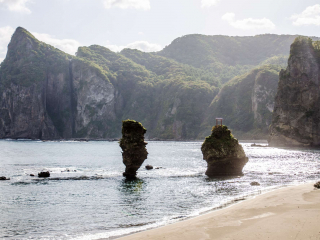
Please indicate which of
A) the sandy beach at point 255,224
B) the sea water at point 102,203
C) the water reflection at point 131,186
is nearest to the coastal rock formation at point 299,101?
the sea water at point 102,203

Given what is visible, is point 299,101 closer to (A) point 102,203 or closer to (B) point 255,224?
(A) point 102,203

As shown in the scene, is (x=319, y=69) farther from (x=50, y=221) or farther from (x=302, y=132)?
(x=50, y=221)

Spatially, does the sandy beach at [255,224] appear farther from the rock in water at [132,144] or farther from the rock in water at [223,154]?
the rock in water at [132,144]

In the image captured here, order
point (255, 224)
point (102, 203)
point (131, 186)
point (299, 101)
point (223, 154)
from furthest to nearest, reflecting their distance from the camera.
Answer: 1. point (299, 101)
2. point (223, 154)
3. point (131, 186)
4. point (102, 203)
5. point (255, 224)

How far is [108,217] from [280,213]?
41.4 ft

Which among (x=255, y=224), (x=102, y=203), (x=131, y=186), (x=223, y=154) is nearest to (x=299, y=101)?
(x=223, y=154)

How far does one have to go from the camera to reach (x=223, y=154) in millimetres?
46781

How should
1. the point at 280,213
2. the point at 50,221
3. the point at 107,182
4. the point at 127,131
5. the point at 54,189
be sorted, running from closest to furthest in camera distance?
the point at 280,213, the point at 50,221, the point at 54,189, the point at 107,182, the point at 127,131

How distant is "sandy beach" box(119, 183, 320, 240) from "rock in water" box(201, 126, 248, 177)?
21.6 metres

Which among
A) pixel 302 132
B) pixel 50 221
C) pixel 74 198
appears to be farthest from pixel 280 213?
pixel 302 132

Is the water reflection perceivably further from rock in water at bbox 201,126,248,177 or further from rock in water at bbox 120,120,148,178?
rock in water at bbox 201,126,248,177

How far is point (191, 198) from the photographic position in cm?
3155

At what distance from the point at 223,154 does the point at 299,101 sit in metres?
109

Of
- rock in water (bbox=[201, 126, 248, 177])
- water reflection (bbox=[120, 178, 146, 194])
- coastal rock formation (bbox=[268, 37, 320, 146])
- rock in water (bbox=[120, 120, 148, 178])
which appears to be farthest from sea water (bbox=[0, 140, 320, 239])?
coastal rock formation (bbox=[268, 37, 320, 146])
